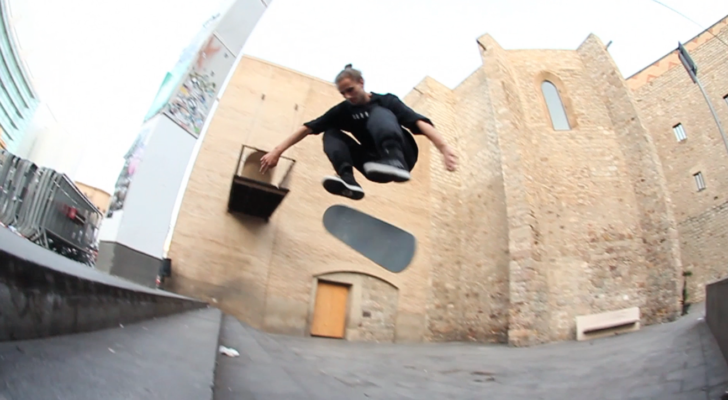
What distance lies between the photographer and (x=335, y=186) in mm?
2580

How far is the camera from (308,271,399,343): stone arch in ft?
27.0

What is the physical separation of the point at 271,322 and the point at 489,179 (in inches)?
256

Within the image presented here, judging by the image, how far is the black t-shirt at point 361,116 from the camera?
2.52 m

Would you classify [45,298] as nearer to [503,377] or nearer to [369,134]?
[369,134]

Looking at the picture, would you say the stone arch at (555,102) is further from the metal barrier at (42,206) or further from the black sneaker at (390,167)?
the metal barrier at (42,206)

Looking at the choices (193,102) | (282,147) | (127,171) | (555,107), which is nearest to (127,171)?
(127,171)

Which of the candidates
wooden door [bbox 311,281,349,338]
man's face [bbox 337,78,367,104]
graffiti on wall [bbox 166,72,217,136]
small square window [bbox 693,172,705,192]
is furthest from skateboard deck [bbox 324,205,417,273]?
small square window [bbox 693,172,705,192]

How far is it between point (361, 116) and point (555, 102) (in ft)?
35.2

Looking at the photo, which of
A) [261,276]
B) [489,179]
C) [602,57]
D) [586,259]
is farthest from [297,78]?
[602,57]

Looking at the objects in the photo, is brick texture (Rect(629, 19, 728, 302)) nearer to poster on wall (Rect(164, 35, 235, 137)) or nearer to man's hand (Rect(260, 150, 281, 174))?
man's hand (Rect(260, 150, 281, 174))

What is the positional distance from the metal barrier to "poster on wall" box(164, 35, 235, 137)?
1.43 metres

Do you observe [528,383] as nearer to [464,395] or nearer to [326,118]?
[464,395]

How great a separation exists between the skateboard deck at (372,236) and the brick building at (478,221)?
0.20m

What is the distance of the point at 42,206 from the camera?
385 cm
